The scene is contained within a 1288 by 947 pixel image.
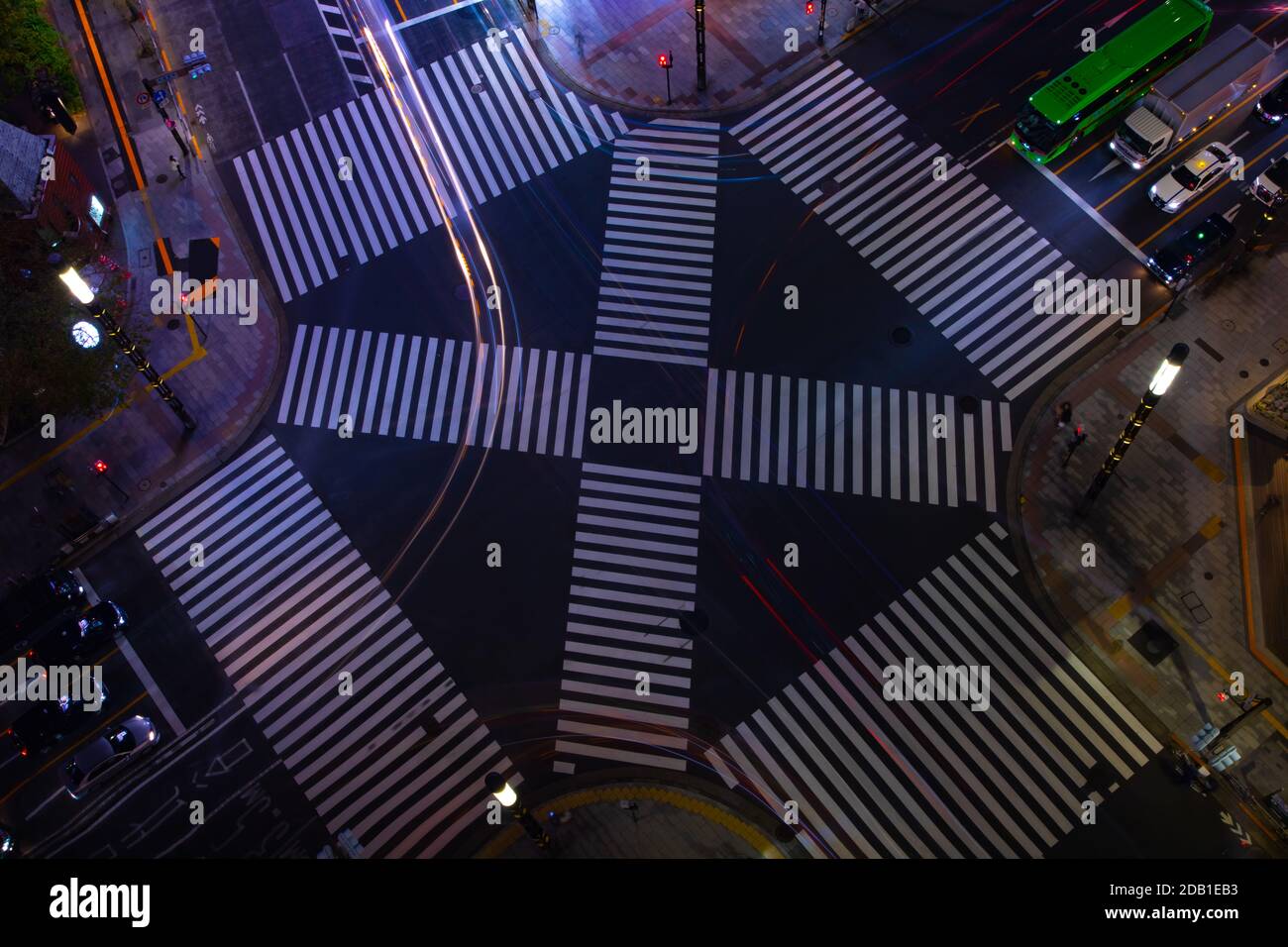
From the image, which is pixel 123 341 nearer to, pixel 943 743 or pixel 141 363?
pixel 141 363

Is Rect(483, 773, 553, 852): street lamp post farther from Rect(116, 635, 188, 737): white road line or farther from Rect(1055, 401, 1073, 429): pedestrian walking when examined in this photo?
Rect(1055, 401, 1073, 429): pedestrian walking

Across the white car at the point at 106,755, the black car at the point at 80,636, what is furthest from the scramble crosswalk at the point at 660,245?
the white car at the point at 106,755

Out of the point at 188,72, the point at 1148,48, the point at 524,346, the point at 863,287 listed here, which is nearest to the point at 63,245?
the point at 188,72

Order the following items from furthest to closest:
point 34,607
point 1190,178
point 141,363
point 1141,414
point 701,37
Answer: point 701,37
point 1190,178
point 141,363
point 34,607
point 1141,414

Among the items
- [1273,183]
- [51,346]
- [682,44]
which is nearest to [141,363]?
[51,346]

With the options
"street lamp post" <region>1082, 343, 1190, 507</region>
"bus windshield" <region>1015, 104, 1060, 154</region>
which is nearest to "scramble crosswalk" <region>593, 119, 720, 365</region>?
"bus windshield" <region>1015, 104, 1060, 154</region>

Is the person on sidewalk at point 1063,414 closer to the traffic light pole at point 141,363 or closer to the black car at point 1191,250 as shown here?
the black car at point 1191,250

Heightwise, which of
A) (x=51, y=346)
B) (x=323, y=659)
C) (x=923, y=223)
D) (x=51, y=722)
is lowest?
(x=323, y=659)
